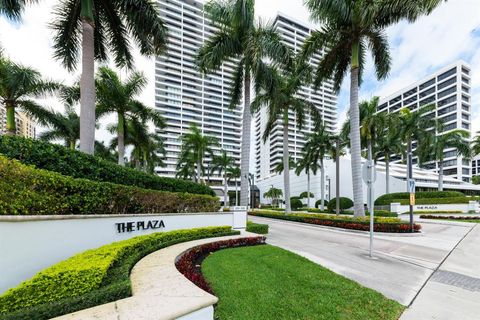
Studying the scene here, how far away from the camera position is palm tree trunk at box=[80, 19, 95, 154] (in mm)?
8891

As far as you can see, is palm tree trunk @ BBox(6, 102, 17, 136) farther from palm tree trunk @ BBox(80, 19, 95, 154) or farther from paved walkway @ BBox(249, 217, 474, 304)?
paved walkway @ BBox(249, 217, 474, 304)

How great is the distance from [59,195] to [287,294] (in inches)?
211

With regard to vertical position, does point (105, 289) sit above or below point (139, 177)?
below

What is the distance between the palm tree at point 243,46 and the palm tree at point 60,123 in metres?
10.9

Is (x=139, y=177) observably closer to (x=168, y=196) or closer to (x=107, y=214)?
(x=168, y=196)

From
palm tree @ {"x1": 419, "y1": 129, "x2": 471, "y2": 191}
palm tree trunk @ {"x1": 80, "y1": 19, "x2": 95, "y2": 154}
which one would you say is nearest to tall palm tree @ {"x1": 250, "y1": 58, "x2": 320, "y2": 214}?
palm tree trunk @ {"x1": 80, "y1": 19, "x2": 95, "y2": 154}

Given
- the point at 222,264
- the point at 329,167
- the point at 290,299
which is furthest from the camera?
the point at 329,167

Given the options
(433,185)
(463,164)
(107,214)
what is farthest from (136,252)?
(463,164)

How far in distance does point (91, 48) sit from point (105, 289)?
967 centimetres


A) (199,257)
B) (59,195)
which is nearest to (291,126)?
(199,257)

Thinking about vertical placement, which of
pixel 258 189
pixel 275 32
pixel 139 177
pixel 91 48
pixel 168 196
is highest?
pixel 275 32

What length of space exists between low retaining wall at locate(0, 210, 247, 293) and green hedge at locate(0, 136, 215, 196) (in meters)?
1.39

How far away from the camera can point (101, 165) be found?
7188 millimetres

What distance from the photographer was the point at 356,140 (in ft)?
50.2
